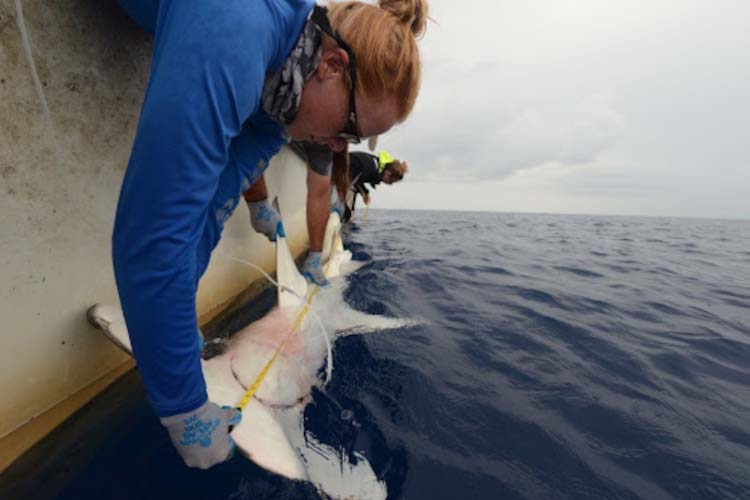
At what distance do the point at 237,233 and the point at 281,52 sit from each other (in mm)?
2390

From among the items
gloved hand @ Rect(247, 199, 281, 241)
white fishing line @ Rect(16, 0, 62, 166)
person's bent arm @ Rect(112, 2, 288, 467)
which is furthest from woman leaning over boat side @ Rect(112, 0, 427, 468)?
gloved hand @ Rect(247, 199, 281, 241)

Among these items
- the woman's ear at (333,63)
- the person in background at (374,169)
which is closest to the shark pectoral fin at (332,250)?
the person in background at (374,169)

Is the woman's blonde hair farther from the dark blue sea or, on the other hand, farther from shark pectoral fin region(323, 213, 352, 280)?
shark pectoral fin region(323, 213, 352, 280)

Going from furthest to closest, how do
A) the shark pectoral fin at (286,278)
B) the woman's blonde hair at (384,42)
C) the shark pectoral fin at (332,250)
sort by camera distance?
the shark pectoral fin at (332,250), the shark pectoral fin at (286,278), the woman's blonde hair at (384,42)

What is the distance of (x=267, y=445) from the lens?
5.11ft

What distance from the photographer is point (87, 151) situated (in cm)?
160

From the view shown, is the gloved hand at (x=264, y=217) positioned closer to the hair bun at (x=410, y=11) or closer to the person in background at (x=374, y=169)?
the hair bun at (x=410, y=11)

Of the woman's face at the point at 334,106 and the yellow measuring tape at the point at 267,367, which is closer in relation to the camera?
the woman's face at the point at 334,106

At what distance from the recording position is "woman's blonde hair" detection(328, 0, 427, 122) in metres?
1.07

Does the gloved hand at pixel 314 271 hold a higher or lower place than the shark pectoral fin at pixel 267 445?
higher

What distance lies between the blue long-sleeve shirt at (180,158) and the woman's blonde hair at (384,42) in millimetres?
186

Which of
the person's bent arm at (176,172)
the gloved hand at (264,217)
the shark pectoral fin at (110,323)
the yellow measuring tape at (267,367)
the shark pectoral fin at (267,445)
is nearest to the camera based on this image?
the person's bent arm at (176,172)

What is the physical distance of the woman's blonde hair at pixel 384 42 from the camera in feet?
3.51

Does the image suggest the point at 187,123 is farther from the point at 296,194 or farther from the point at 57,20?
the point at 296,194
